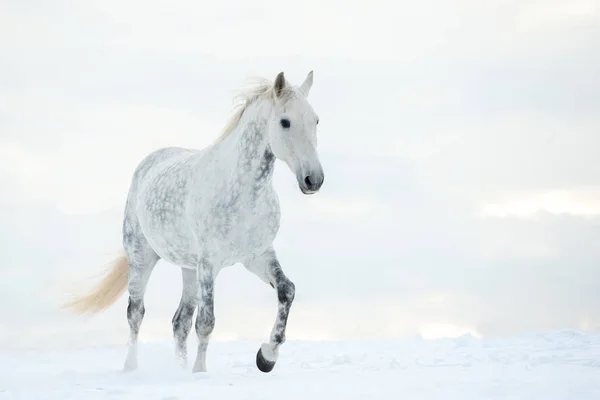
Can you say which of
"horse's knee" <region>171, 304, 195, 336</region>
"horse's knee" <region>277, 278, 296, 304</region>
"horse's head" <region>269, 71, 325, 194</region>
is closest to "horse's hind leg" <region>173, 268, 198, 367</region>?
"horse's knee" <region>171, 304, 195, 336</region>

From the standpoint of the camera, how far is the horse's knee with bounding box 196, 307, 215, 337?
678 cm

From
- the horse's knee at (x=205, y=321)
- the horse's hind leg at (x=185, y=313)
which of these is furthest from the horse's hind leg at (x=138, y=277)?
the horse's knee at (x=205, y=321)

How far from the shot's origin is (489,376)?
6.13 metres

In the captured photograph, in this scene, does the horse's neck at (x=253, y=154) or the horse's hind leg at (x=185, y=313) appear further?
the horse's hind leg at (x=185, y=313)

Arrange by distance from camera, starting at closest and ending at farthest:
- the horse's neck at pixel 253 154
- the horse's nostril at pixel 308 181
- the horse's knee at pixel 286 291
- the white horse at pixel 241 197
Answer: the horse's nostril at pixel 308 181, the white horse at pixel 241 197, the horse's neck at pixel 253 154, the horse's knee at pixel 286 291

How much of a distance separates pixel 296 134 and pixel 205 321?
2027 millimetres

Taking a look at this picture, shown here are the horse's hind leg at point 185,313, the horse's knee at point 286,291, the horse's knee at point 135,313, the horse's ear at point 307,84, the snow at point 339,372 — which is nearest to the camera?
the snow at point 339,372

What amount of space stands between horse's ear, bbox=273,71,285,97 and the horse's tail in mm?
3869

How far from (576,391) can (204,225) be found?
3592mm

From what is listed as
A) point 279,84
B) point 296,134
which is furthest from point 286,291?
point 279,84

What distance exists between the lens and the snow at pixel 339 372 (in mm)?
5445

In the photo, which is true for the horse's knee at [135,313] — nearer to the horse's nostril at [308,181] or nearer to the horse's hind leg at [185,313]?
the horse's hind leg at [185,313]

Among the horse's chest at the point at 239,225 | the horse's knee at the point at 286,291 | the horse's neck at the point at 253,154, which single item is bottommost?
the horse's knee at the point at 286,291

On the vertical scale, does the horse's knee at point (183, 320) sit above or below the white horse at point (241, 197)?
below
